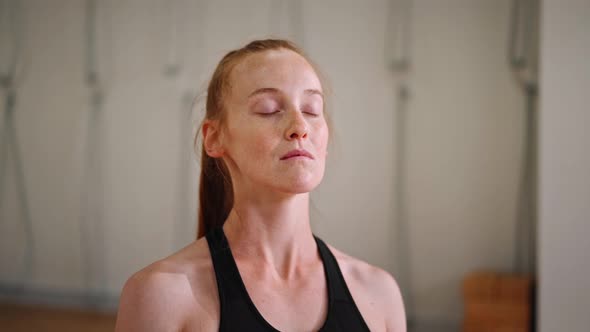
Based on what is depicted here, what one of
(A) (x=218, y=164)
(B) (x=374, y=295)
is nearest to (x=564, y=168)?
(B) (x=374, y=295)

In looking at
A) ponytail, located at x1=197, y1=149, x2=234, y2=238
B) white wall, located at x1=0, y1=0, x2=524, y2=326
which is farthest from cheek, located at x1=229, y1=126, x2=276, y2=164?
white wall, located at x1=0, y1=0, x2=524, y2=326

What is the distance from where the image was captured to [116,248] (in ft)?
12.8

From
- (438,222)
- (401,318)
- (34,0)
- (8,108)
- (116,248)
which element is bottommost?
(116,248)

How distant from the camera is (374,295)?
1007 millimetres

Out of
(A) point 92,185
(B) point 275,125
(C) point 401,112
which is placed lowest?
(A) point 92,185

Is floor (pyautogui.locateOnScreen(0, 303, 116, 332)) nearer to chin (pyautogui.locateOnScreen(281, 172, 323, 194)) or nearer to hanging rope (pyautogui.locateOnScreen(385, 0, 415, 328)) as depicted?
hanging rope (pyautogui.locateOnScreen(385, 0, 415, 328))

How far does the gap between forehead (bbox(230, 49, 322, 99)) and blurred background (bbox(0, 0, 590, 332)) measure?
194 centimetres

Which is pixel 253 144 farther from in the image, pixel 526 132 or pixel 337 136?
pixel 526 132

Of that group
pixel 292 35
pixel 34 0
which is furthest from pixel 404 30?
pixel 34 0

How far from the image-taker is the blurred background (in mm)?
2641

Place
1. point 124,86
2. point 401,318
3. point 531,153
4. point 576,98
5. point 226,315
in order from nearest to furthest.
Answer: point 226,315 → point 401,318 → point 576,98 → point 531,153 → point 124,86

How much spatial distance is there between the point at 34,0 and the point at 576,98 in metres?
3.52

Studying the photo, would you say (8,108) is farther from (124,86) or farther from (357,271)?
(357,271)

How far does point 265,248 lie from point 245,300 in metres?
0.11
